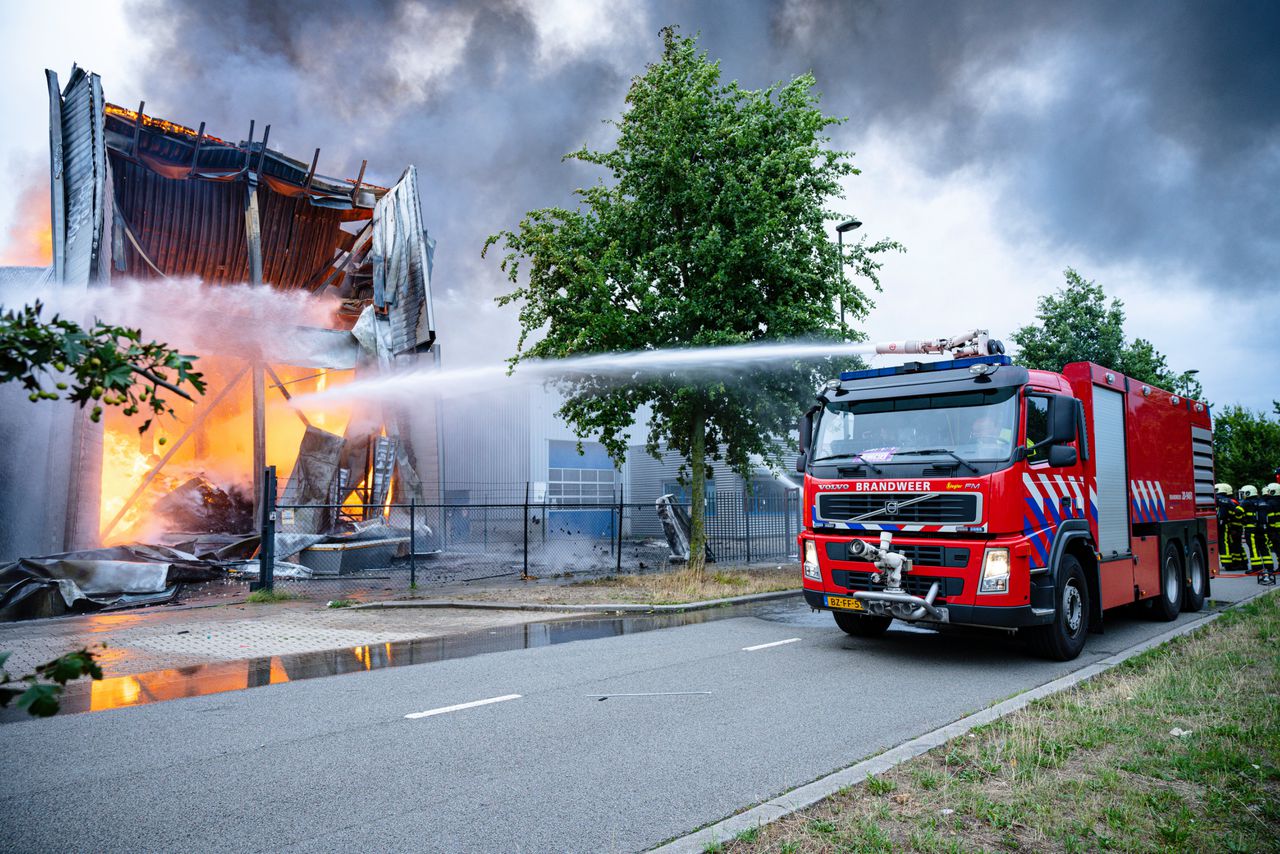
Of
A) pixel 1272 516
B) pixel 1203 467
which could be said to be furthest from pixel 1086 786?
pixel 1272 516

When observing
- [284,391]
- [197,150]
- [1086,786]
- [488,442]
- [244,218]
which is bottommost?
[1086,786]

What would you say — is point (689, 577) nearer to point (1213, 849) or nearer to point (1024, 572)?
point (1024, 572)

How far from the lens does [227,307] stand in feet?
72.0

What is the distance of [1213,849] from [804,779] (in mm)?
1848

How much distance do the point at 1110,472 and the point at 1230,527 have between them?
1278 cm

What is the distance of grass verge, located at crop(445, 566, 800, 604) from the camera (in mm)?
13312

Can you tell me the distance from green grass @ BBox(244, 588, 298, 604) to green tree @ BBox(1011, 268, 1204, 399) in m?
25.9

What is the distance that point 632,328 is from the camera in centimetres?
1491

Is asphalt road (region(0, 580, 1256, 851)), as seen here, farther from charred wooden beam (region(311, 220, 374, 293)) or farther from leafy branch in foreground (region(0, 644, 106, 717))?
charred wooden beam (region(311, 220, 374, 293))

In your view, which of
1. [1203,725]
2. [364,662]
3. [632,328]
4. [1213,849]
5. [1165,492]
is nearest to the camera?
[1213,849]

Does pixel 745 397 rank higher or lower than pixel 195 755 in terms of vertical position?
higher

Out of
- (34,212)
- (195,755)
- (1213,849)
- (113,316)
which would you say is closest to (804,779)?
(1213,849)

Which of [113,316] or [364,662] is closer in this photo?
[364,662]

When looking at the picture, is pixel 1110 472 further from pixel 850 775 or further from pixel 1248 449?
pixel 1248 449
